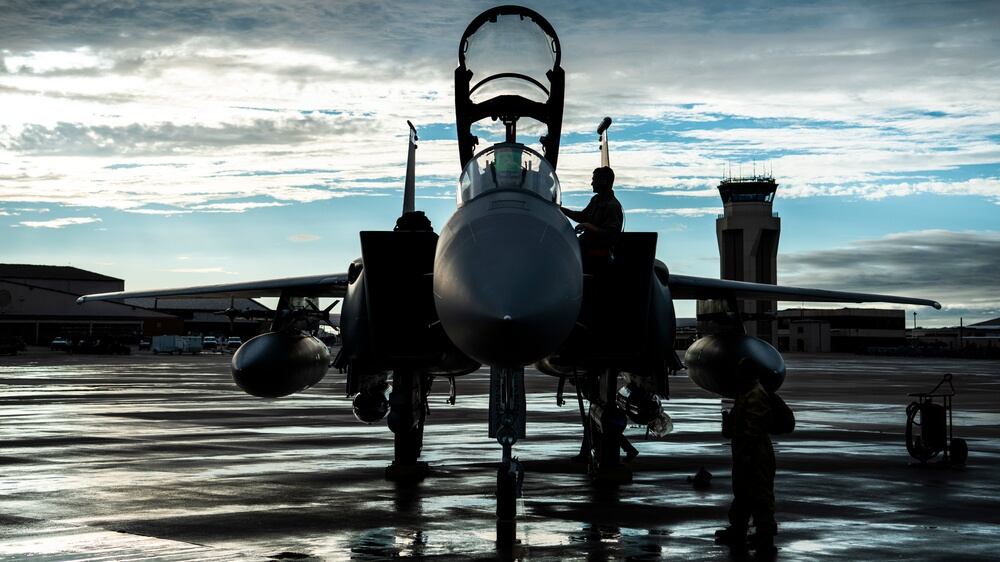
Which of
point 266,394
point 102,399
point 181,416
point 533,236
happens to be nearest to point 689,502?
point 533,236

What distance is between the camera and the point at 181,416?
22.7 metres

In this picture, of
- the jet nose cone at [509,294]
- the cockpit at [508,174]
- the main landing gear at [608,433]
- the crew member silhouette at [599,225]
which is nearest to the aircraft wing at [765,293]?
the main landing gear at [608,433]

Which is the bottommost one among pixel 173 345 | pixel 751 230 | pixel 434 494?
pixel 434 494

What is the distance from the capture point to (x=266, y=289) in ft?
52.3

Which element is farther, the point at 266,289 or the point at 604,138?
the point at 266,289

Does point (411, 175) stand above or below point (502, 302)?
above

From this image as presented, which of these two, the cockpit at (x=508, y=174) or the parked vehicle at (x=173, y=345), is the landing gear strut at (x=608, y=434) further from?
the parked vehicle at (x=173, y=345)

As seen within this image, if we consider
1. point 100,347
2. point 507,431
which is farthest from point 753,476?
point 100,347

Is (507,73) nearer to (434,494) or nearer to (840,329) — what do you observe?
(434,494)

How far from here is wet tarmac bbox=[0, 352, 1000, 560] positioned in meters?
8.44

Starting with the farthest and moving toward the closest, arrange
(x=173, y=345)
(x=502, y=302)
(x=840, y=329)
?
1. (x=840, y=329)
2. (x=173, y=345)
3. (x=502, y=302)

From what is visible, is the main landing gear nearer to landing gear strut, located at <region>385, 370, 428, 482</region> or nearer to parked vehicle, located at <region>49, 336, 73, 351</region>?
landing gear strut, located at <region>385, 370, 428, 482</region>

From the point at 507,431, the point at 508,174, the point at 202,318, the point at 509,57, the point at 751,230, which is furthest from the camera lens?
the point at 202,318

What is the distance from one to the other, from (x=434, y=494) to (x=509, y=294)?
411cm
